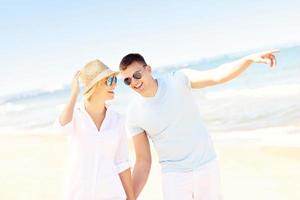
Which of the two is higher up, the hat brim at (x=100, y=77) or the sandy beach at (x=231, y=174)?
the hat brim at (x=100, y=77)

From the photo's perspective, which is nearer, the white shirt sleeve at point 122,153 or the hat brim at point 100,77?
the hat brim at point 100,77

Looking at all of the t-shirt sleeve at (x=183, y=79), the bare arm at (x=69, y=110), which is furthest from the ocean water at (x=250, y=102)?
the bare arm at (x=69, y=110)

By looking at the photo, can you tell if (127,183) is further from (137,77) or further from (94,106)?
(137,77)

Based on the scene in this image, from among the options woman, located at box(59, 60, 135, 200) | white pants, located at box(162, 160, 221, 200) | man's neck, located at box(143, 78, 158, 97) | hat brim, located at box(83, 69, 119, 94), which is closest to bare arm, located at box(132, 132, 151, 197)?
white pants, located at box(162, 160, 221, 200)

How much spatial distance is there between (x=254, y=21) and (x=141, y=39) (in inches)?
438

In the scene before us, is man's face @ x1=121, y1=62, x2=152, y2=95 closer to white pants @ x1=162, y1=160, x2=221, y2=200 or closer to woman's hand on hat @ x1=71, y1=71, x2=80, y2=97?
woman's hand on hat @ x1=71, y1=71, x2=80, y2=97

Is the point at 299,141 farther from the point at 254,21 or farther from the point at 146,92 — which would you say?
the point at 254,21

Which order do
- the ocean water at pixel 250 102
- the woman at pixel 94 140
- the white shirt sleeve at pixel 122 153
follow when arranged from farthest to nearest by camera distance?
the ocean water at pixel 250 102, the white shirt sleeve at pixel 122 153, the woman at pixel 94 140

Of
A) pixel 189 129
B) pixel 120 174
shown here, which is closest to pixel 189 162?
pixel 189 129

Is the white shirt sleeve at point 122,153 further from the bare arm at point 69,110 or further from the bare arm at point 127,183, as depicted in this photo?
the bare arm at point 69,110

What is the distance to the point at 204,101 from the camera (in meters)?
20.6

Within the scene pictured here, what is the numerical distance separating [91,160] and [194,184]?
887 millimetres

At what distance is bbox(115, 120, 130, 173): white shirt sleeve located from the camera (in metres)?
4.05

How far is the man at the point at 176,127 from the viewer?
434 centimetres
